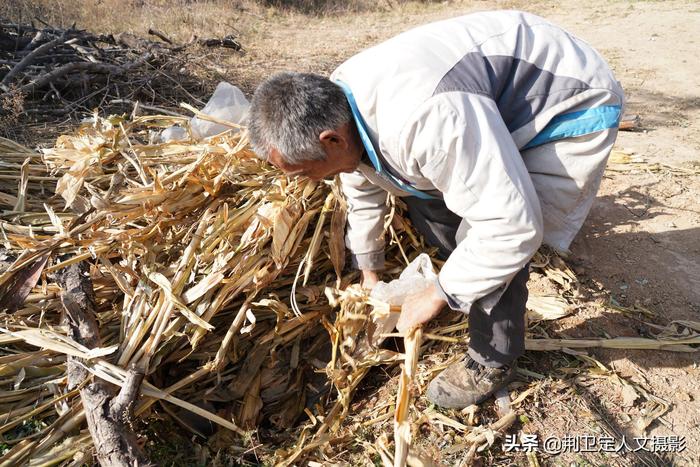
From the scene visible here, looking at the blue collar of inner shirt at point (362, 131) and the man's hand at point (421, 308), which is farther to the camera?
the man's hand at point (421, 308)

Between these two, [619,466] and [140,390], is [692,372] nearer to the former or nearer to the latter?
[619,466]

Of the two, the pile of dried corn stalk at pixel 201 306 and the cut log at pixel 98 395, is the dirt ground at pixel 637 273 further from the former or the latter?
the cut log at pixel 98 395

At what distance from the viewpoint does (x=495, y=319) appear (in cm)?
186

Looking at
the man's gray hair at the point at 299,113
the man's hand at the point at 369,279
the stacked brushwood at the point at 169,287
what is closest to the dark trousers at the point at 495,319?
the man's hand at the point at 369,279

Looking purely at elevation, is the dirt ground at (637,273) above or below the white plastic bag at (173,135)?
below

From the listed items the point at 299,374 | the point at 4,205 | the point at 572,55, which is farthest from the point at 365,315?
the point at 4,205

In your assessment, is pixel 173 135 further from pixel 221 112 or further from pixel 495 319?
pixel 495 319

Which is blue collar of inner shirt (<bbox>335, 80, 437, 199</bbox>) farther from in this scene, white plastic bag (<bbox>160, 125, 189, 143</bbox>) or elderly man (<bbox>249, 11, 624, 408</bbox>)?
white plastic bag (<bbox>160, 125, 189, 143</bbox>)

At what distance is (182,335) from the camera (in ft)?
6.79

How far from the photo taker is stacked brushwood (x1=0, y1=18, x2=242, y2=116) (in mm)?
4129

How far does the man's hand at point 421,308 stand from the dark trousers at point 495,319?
12 cm

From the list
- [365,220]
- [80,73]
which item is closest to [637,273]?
[365,220]

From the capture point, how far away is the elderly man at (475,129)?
4.65 ft

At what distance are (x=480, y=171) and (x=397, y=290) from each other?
0.77 meters
